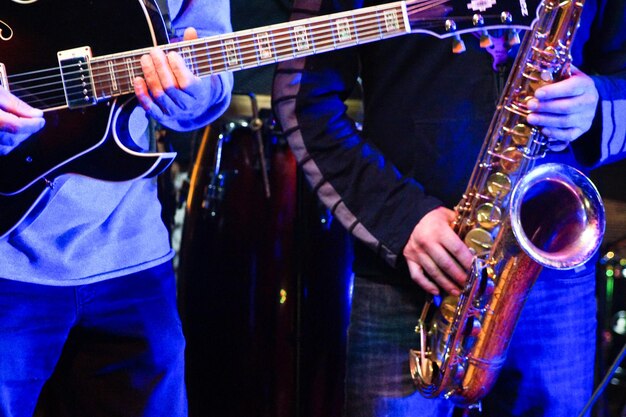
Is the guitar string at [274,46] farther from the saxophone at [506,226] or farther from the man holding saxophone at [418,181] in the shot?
the saxophone at [506,226]

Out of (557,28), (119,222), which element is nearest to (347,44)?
(557,28)

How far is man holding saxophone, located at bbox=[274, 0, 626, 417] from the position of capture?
1.80 meters

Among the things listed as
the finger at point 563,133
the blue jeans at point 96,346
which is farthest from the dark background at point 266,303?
the finger at point 563,133

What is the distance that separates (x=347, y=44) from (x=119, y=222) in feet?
2.43

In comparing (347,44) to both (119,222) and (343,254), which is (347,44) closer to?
(119,222)

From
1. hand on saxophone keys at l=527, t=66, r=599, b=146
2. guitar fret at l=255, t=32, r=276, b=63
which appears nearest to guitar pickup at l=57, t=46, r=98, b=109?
guitar fret at l=255, t=32, r=276, b=63

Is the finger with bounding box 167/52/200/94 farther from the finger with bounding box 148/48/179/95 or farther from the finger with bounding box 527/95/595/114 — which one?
the finger with bounding box 527/95/595/114

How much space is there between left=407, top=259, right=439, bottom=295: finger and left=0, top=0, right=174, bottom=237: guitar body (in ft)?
2.16

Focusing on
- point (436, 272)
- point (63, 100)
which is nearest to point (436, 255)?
point (436, 272)

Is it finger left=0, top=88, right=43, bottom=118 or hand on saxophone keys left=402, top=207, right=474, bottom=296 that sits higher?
finger left=0, top=88, right=43, bottom=118

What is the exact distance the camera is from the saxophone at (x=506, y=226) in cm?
177

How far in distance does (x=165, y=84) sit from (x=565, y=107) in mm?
967

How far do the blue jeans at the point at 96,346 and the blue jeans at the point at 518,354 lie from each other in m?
0.49

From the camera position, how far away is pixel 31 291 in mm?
1687
